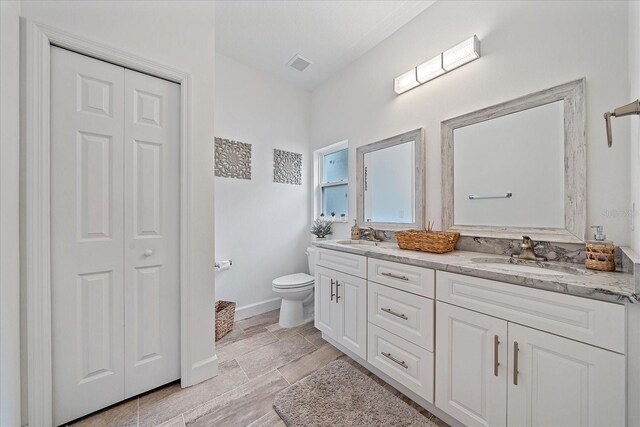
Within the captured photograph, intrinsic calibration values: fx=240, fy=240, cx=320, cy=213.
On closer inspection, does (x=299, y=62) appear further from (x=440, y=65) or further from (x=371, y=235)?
(x=371, y=235)

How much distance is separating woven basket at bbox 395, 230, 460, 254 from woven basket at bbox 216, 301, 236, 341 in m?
1.69

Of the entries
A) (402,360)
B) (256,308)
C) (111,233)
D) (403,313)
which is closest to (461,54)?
(403,313)

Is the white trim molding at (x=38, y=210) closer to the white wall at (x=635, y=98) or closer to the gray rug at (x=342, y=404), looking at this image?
the gray rug at (x=342, y=404)

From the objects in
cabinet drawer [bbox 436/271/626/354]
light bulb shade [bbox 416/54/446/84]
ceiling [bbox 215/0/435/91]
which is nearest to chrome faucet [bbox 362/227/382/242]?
cabinet drawer [bbox 436/271/626/354]

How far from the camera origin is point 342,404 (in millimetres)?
1394

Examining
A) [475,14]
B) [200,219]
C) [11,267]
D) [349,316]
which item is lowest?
[349,316]

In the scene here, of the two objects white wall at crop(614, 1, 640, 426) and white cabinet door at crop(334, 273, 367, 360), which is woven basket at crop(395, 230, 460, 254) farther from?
white wall at crop(614, 1, 640, 426)

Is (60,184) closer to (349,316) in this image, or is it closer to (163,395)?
(163,395)

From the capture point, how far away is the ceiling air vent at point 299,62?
8.27ft

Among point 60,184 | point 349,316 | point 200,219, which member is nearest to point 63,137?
point 60,184

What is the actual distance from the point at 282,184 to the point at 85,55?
1877 mm

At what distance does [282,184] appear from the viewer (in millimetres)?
2914

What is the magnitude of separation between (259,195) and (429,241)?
1.85m

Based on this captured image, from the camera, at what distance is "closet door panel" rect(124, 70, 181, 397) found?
141cm
